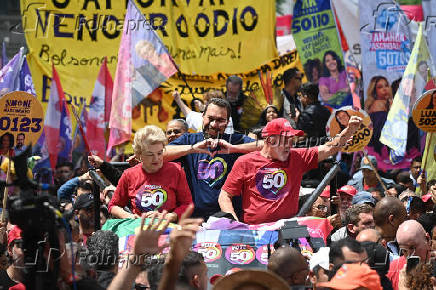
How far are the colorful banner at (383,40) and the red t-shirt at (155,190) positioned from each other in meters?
6.27

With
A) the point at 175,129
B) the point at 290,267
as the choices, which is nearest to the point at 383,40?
the point at 175,129

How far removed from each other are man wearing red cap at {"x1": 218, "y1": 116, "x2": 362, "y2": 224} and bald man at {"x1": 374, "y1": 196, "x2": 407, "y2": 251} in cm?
83

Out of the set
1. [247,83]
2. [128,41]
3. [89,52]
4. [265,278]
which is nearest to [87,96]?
[89,52]

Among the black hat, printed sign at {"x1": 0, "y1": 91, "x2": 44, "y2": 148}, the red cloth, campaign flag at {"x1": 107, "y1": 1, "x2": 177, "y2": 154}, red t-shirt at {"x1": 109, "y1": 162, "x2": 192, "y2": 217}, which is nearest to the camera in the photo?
the red cloth

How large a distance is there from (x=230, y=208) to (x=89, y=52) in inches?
240

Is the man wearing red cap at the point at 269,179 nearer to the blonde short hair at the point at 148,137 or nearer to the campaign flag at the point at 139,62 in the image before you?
the blonde short hair at the point at 148,137

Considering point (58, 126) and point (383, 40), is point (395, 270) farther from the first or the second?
point (383, 40)

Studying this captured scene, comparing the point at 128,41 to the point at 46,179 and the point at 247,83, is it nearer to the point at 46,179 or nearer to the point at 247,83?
the point at 247,83

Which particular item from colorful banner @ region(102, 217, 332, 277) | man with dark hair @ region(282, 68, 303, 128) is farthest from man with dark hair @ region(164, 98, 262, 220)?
man with dark hair @ region(282, 68, 303, 128)

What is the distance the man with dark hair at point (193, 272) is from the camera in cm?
451

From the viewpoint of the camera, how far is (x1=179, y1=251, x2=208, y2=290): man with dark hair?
4.51 m

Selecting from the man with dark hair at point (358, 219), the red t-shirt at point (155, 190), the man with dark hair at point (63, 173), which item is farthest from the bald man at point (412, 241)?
the man with dark hair at point (63, 173)

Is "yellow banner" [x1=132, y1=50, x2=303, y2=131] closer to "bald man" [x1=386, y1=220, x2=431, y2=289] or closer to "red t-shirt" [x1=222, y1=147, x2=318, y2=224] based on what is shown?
"red t-shirt" [x1=222, y1=147, x2=318, y2=224]

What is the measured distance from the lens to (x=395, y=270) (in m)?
5.57
